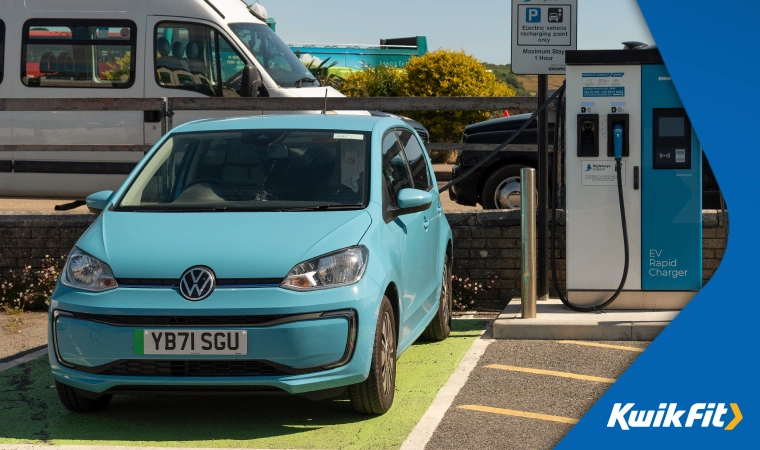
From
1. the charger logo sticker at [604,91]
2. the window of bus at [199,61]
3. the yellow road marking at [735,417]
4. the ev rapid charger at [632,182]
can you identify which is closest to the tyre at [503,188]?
the window of bus at [199,61]

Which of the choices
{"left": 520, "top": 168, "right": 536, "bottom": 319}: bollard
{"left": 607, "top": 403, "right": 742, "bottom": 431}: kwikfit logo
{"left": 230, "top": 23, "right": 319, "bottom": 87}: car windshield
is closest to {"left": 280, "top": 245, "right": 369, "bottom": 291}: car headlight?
{"left": 607, "top": 403, "right": 742, "bottom": 431}: kwikfit logo

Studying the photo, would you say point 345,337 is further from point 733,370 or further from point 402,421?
→ point 733,370

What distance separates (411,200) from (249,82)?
22.0 ft

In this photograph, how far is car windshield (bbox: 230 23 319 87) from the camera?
13000 mm

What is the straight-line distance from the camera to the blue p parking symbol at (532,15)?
873cm

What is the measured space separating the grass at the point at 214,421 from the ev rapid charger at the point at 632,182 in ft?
6.73

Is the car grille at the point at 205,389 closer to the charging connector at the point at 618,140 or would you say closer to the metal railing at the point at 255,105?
the charging connector at the point at 618,140

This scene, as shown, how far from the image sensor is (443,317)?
7.64 metres

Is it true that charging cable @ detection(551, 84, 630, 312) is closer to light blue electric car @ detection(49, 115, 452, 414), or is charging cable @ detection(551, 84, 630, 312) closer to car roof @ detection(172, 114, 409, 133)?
car roof @ detection(172, 114, 409, 133)

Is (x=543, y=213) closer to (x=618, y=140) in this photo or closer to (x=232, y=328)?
(x=618, y=140)

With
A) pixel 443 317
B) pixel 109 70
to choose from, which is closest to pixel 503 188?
pixel 443 317

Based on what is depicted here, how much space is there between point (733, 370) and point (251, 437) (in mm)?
2556

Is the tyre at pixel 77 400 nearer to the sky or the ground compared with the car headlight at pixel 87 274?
nearer to the ground

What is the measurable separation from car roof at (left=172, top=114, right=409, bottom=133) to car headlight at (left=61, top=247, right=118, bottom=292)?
138 cm
